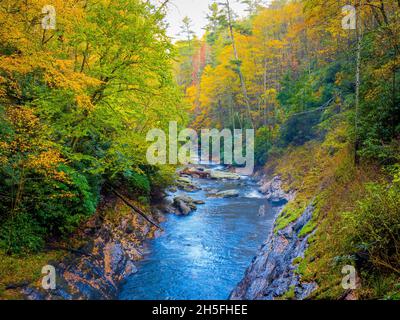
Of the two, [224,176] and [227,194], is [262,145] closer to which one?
[224,176]

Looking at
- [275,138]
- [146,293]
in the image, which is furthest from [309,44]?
[146,293]

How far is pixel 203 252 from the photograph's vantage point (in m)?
11.9

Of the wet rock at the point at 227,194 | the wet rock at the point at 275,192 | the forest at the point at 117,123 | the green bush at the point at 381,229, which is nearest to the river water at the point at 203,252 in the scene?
the wet rock at the point at 275,192

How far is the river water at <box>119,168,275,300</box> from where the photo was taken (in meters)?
9.16

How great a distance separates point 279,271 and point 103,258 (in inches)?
237

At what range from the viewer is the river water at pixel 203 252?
30.0ft

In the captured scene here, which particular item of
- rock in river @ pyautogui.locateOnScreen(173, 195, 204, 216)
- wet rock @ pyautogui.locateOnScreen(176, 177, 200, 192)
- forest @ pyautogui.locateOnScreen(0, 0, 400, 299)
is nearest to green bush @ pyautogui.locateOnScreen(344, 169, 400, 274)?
forest @ pyautogui.locateOnScreen(0, 0, 400, 299)

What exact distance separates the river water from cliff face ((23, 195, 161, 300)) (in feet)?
1.71

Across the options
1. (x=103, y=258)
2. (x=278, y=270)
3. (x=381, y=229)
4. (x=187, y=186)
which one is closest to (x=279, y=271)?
(x=278, y=270)

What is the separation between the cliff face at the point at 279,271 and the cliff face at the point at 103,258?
13.4ft

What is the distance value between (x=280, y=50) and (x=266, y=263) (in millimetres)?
25659

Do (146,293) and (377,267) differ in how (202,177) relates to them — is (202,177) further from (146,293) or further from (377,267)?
(377,267)

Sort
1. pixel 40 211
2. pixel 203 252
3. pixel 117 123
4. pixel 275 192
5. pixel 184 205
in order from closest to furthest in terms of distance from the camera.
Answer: pixel 40 211 → pixel 117 123 → pixel 203 252 → pixel 184 205 → pixel 275 192

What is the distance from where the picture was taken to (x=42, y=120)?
7859 millimetres
